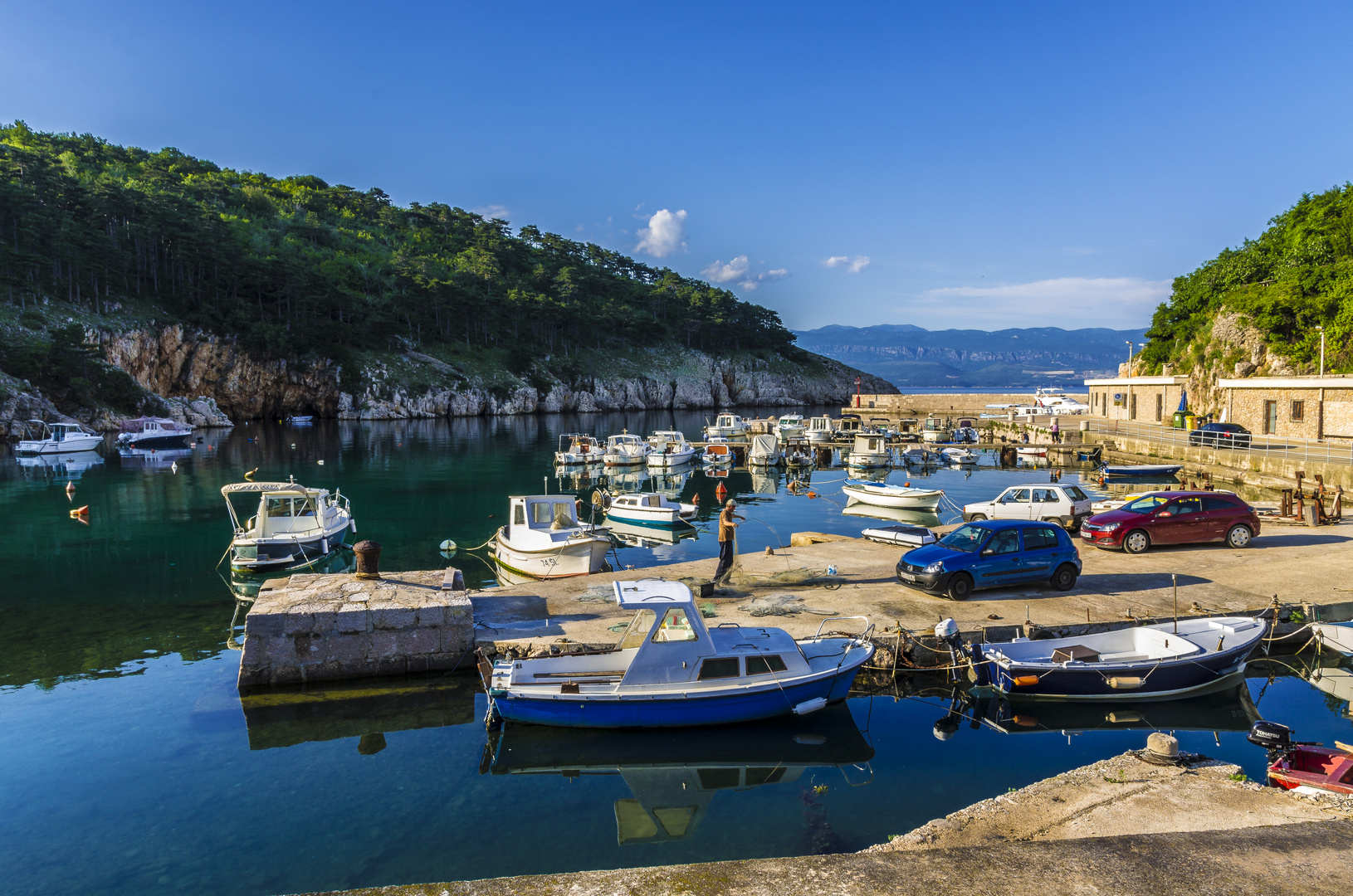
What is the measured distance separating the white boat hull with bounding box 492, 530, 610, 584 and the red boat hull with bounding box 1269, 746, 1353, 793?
17753 mm

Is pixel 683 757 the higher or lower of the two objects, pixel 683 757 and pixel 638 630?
the lower

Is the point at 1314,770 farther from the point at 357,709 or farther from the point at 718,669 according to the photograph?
the point at 357,709

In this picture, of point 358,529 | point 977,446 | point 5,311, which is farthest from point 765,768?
point 5,311

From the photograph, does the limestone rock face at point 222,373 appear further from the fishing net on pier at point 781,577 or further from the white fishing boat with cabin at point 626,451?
the fishing net on pier at point 781,577

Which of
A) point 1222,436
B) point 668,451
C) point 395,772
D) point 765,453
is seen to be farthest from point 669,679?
point 765,453

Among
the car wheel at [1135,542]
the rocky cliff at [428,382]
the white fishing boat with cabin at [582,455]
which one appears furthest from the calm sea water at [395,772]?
the rocky cliff at [428,382]

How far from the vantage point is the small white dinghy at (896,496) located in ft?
128

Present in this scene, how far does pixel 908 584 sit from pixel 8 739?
57.3ft

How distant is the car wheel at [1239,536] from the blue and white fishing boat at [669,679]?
51.9ft

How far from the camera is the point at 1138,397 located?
68.5m

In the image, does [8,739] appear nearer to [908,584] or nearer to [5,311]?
[908,584]

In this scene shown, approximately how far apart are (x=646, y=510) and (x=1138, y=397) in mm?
55202

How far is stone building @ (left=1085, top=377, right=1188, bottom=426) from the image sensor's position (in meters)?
62.7

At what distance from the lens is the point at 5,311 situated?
79.4 m
